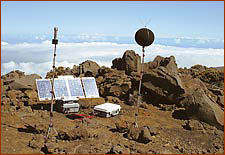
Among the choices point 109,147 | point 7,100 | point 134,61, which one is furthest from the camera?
point 134,61

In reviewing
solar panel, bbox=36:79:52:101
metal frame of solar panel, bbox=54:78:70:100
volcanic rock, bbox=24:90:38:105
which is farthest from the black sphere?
volcanic rock, bbox=24:90:38:105

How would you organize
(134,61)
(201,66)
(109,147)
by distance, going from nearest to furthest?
(109,147) → (134,61) → (201,66)

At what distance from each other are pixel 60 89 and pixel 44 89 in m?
0.76

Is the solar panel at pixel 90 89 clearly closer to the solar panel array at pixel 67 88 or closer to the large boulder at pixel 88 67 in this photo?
the solar panel array at pixel 67 88

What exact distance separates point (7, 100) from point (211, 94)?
472 inches

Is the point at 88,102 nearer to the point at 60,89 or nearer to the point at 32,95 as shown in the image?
the point at 60,89

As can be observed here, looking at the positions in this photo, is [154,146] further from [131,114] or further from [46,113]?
[46,113]

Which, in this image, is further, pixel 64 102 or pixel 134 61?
pixel 134 61

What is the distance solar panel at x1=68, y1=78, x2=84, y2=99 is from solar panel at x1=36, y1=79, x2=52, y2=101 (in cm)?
100

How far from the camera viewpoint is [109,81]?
2072 centimetres

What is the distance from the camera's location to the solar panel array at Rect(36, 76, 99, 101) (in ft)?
46.0

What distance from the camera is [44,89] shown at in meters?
14.1

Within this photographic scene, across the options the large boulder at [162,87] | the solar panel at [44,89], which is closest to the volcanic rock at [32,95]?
the solar panel at [44,89]

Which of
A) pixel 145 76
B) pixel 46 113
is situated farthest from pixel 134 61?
pixel 46 113
